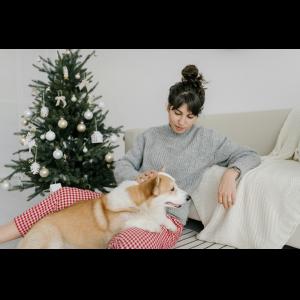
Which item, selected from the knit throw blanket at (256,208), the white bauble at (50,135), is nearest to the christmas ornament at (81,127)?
the white bauble at (50,135)

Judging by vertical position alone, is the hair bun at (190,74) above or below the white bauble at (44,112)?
above

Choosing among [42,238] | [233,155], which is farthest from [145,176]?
[42,238]

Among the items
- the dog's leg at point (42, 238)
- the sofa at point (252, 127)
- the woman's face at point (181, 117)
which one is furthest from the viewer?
the sofa at point (252, 127)

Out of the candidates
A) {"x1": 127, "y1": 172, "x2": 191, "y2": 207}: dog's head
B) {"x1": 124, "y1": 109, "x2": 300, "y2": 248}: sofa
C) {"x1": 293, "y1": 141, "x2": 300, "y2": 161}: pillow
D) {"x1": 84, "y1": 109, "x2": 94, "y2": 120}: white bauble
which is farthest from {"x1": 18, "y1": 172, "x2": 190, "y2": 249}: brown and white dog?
{"x1": 84, "y1": 109, "x2": 94, "y2": 120}: white bauble

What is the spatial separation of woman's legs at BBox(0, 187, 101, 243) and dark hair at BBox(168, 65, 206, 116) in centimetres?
72

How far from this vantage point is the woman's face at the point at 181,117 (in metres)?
1.91

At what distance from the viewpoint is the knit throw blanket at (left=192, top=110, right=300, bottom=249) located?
1596 mm

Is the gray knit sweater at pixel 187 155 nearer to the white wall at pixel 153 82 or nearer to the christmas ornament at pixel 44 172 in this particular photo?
the christmas ornament at pixel 44 172

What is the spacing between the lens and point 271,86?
334 centimetres

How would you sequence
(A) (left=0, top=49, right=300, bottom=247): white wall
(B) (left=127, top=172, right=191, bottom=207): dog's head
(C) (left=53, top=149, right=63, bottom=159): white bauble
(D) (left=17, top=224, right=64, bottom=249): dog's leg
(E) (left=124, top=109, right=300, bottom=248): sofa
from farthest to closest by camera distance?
1. (A) (left=0, top=49, right=300, bottom=247): white wall
2. (C) (left=53, top=149, right=63, bottom=159): white bauble
3. (E) (left=124, top=109, right=300, bottom=248): sofa
4. (B) (left=127, top=172, right=191, bottom=207): dog's head
5. (D) (left=17, top=224, right=64, bottom=249): dog's leg

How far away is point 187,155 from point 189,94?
331 mm

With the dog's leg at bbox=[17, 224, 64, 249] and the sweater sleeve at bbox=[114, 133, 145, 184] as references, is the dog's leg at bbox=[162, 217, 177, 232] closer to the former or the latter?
the sweater sleeve at bbox=[114, 133, 145, 184]
